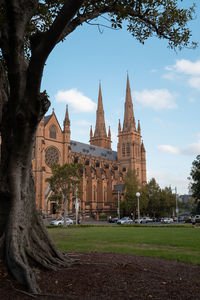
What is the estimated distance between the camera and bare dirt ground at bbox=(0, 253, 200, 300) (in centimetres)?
552

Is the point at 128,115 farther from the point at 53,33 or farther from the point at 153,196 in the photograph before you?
the point at 53,33

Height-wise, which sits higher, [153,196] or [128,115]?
[128,115]

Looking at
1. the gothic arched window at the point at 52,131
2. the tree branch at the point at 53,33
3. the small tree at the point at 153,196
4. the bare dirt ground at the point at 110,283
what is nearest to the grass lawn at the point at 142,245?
the bare dirt ground at the point at 110,283

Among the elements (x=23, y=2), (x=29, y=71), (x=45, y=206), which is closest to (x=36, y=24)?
(x=23, y=2)

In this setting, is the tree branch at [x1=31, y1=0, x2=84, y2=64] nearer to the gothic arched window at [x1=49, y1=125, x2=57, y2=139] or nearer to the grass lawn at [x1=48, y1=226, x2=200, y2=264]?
the grass lawn at [x1=48, y1=226, x2=200, y2=264]

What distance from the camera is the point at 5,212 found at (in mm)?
7750

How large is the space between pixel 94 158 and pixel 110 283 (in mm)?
92597

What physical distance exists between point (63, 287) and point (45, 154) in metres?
67.0

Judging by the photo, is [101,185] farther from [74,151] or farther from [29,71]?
[29,71]

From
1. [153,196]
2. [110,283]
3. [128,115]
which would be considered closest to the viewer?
[110,283]

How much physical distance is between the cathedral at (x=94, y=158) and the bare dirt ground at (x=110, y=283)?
6016 cm

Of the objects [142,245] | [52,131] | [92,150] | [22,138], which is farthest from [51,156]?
[22,138]

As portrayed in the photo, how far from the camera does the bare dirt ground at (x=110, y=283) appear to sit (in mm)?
5520

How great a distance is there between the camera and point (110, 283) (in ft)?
20.5
